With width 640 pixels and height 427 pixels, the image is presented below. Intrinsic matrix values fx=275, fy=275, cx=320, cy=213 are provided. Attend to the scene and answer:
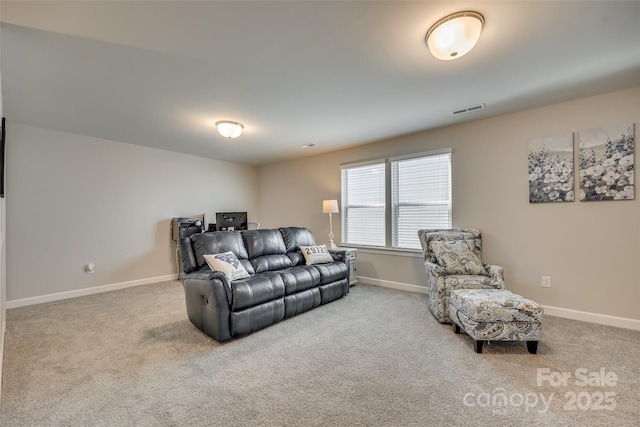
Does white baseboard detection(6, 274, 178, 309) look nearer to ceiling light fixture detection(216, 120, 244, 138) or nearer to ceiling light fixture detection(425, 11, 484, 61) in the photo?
ceiling light fixture detection(216, 120, 244, 138)

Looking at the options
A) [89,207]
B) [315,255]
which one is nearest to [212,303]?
[315,255]

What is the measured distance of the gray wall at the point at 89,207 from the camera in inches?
146

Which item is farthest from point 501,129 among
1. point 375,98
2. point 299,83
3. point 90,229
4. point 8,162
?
point 8,162

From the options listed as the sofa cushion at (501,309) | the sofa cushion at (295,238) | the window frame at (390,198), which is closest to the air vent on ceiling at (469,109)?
the window frame at (390,198)

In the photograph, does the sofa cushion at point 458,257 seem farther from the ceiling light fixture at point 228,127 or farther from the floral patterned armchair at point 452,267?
the ceiling light fixture at point 228,127

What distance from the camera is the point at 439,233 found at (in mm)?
3639

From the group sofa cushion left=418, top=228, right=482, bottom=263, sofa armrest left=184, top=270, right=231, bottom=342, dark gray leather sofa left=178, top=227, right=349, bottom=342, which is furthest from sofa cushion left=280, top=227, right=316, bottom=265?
→ sofa cushion left=418, top=228, right=482, bottom=263

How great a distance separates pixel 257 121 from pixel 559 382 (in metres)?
3.88

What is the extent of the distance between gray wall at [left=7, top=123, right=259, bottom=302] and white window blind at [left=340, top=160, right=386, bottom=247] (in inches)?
117

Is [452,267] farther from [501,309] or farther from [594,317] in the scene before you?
[594,317]

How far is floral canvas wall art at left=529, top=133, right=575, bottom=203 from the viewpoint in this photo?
10.2 feet

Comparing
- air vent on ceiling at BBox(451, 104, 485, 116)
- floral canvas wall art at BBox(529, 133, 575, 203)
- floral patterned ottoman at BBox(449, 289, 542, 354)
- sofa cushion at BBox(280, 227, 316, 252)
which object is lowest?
floral patterned ottoman at BBox(449, 289, 542, 354)

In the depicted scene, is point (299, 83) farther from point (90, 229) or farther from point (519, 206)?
point (90, 229)

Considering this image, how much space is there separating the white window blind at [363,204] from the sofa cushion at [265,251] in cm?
157
